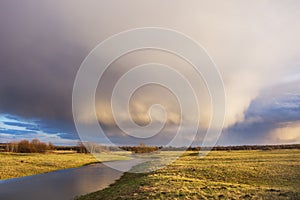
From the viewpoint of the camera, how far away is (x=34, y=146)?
141 meters

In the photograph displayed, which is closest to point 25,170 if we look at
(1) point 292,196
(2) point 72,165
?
(2) point 72,165

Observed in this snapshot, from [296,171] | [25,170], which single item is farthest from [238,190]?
[25,170]

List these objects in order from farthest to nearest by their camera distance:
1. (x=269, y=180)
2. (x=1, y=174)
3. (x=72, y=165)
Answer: (x=72, y=165)
(x=1, y=174)
(x=269, y=180)

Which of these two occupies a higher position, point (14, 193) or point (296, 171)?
point (296, 171)

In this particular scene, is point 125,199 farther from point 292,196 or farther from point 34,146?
point 34,146

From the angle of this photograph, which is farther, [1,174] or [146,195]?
[1,174]

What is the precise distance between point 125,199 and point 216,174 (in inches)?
588

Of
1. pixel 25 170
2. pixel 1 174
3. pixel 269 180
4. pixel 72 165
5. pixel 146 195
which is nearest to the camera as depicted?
pixel 146 195

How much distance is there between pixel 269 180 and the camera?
27.6 metres

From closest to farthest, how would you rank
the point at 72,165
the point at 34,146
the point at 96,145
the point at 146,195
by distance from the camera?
the point at 146,195 → the point at 72,165 → the point at 34,146 → the point at 96,145

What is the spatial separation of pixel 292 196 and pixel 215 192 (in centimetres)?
506

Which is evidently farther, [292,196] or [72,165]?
[72,165]

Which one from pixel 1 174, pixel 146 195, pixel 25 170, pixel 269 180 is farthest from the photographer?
pixel 25 170

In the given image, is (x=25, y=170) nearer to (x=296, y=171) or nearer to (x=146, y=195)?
(x=146, y=195)
